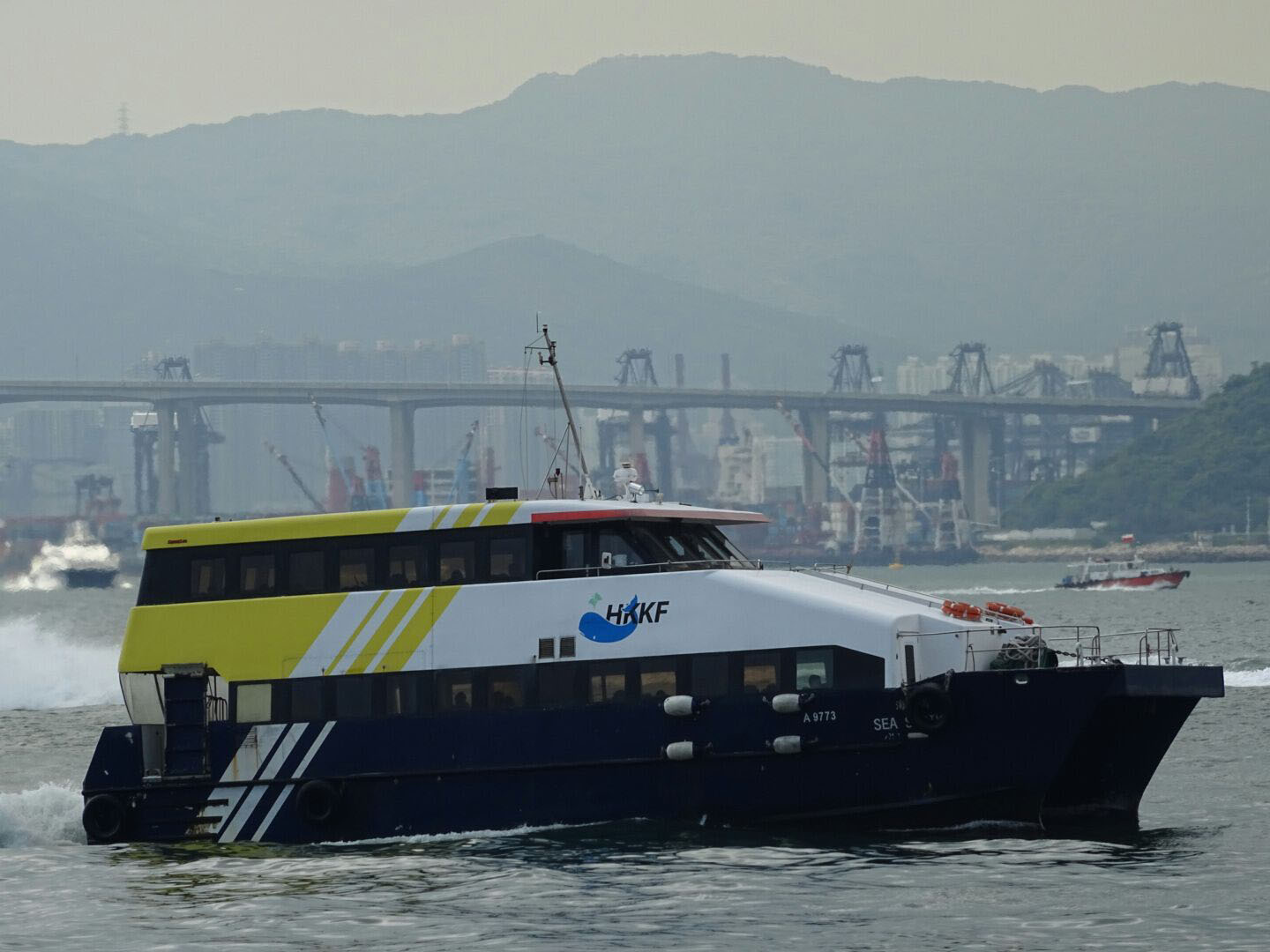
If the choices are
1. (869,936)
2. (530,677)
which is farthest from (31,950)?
(869,936)

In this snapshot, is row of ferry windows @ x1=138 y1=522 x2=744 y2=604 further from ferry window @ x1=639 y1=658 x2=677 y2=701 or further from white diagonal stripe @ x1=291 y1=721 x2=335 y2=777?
white diagonal stripe @ x1=291 y1=721 x2=335 y2=777

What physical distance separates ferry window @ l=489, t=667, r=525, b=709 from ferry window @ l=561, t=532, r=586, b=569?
4.50ft

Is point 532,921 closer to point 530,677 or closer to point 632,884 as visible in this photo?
point 632,884

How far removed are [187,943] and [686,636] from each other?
21.0ft

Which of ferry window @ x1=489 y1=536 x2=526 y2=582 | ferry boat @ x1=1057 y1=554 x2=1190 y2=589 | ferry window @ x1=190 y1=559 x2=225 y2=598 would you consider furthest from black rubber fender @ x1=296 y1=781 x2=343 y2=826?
ferry boat @ x1=1057 y1=554 x2=1190 y2=589

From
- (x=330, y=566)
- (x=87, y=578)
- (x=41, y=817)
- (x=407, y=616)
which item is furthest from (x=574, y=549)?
(x=87, y=578)

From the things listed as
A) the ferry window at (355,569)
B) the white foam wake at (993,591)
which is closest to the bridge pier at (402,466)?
the white foam wake at (993,591)

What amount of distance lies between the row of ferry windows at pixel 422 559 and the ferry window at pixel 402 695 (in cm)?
109

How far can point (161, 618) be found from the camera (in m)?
25.8

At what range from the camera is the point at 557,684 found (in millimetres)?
24125

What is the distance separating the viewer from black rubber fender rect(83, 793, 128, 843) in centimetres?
2533

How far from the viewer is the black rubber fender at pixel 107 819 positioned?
83.1ft

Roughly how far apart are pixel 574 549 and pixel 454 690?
2089mm

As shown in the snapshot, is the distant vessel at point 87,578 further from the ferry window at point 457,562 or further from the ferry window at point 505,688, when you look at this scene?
the ferry window at point 505,688
